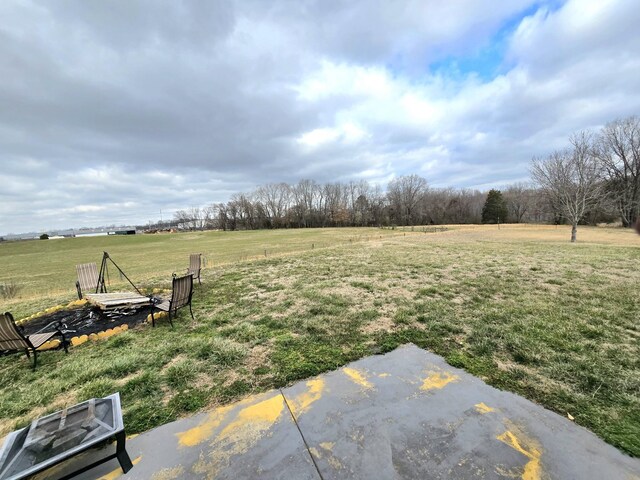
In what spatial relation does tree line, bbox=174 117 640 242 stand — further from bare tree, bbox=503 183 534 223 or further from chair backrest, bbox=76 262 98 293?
chair backrest, bbox=76 262 98 293

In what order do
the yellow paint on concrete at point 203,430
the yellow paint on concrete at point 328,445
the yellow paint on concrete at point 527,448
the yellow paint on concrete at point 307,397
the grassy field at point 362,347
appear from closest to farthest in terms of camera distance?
the yellow paint on concrete at point 527,448 < the yellow paint on concrete at point 328,445 < the yellow paint on concrete at point 203,430 < the yellow paint on concrete at point 307,397 < the grassy field at point 362,347

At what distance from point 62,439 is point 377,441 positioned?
2.21 metres

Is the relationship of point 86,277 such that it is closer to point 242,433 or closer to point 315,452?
point 242,433

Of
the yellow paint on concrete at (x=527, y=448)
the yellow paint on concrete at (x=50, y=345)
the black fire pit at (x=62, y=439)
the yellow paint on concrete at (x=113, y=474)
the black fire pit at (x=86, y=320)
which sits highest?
the black fire pit at (x=62, y=439)

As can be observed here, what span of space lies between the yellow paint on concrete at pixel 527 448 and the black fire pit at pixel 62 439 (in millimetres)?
2612

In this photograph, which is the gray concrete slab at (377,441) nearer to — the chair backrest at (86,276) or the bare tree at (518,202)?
the chair backrest at (86,276)

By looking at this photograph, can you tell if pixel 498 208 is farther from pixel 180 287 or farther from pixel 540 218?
pixel 180 287

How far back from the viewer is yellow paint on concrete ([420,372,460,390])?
8.55ft

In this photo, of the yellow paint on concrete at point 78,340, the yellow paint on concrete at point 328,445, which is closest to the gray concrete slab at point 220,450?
the yellow paint on concrete at point 328,445

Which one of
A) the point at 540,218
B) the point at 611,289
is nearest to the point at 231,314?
the point at 611,289

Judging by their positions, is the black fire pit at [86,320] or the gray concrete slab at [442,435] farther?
the black fire pit at [86,320]

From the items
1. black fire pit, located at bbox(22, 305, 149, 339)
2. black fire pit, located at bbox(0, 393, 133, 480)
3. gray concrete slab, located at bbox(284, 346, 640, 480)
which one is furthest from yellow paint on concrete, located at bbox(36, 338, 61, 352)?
gray concrete slab, located at bbox(284, 346, 640, 480)

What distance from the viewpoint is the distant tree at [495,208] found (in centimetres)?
5475

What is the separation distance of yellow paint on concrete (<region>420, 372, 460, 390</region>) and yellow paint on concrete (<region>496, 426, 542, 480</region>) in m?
0.64
